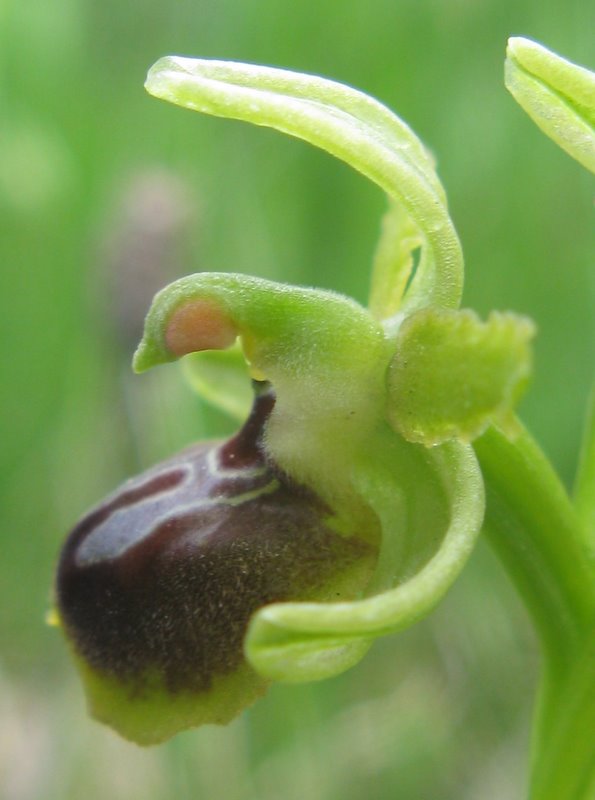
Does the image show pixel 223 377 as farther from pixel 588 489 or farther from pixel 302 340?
pixel 588 489

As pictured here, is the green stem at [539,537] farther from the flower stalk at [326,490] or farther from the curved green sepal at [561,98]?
the curved green sepal at [561,98]

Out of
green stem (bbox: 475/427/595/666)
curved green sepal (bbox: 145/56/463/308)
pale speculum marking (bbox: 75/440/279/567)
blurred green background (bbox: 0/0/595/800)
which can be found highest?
curved green sepal (bbox: 145/56/463/308)

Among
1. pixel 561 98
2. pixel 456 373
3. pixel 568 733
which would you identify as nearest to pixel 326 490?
pixel 456 373

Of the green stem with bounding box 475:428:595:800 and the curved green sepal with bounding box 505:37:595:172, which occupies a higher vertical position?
the curved green sepal with bounding box 505:37:595:172

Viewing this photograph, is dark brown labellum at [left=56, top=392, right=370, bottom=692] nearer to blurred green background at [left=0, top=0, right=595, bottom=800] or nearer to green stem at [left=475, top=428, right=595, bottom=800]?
green stem at [left=475, top=428, right=595, bottom=800]

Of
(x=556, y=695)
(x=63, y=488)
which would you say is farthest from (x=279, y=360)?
(x=63, y=488)

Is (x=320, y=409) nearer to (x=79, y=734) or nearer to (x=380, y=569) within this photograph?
(x=380, y=569)

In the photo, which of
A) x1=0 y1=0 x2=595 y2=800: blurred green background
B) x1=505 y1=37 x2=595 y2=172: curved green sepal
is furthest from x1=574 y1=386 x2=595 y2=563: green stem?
x1=0 y1=0 x2=595 y2=800: blurred green background
